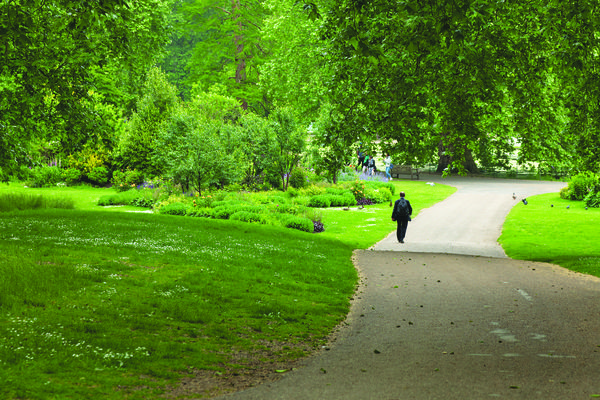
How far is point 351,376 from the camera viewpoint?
6.10m

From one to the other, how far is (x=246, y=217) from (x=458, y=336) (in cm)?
1362

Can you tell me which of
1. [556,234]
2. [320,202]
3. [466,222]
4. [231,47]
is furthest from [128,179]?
[231,47]

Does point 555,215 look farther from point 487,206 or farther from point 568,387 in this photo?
point 568,387

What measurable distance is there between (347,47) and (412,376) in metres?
9.09

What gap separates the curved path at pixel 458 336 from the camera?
569cm

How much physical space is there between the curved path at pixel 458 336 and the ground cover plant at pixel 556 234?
1244 millimetres

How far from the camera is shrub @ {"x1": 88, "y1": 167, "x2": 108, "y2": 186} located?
36.8 m

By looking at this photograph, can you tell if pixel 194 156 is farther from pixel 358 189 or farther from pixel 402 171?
pixel 402 171

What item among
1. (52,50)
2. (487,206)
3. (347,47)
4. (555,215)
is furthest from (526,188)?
(52,50)

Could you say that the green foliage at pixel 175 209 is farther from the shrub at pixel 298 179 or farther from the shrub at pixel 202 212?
the shrub at pixel 298 179

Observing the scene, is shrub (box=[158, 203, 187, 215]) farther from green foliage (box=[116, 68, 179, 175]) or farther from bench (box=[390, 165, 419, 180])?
bench (box=[390, 165, 419, 180])

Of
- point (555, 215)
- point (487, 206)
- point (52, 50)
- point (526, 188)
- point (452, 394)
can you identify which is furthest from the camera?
point (526, 188)

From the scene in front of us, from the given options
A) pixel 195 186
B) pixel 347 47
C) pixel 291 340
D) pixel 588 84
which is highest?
pixel 347 47

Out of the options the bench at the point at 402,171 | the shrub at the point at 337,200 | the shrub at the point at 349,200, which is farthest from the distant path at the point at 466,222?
the bench at the point at 402,171
